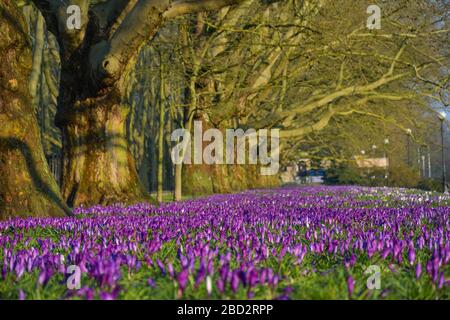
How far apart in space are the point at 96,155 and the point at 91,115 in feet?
2.93

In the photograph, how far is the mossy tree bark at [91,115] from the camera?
12.2 metres

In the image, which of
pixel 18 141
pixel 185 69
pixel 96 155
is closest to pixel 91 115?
pixel 96 155

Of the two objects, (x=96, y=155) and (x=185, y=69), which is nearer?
(x=96, y=155)

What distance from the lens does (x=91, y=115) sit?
12438mm

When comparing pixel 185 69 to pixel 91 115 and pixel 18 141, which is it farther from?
pixel 18 141

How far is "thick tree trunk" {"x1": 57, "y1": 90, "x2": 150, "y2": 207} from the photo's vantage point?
40.3ft

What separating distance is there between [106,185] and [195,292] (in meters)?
9.77

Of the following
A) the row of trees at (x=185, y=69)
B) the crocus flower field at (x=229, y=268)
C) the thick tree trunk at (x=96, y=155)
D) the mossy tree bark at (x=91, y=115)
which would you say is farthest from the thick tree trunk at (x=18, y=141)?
the thick tree trunk at (x=96, y=155)

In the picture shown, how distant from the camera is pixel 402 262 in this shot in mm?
3816

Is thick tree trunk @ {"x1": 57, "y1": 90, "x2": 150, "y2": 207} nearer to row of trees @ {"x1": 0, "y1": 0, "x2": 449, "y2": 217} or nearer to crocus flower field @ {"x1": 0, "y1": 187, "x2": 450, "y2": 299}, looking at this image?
row of trees @ {"x1": 0, "y1": 0, "x2": 449, "y2": 217}

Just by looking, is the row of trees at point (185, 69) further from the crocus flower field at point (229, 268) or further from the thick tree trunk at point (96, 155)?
the crocus flower field at point (229, 268)

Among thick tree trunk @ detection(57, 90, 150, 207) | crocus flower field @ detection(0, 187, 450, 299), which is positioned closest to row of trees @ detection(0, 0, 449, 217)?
thick tree trunk @ detection(57, 90, 150, 207)

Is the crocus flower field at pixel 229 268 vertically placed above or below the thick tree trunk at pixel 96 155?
below

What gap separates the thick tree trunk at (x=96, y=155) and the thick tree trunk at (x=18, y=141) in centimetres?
315
